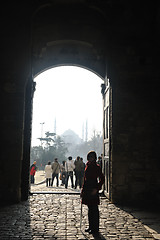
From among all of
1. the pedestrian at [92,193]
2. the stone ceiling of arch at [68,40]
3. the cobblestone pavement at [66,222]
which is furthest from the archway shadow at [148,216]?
the stone ceiling of arch at [68,40]

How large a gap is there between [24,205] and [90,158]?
2972mm

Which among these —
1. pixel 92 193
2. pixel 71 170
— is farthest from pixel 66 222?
pixel 71 170

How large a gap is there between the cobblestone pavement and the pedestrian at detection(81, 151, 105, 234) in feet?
0.61

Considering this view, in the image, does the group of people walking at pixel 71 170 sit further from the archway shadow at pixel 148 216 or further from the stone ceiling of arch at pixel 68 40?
the archway shadow at pixel 148 216

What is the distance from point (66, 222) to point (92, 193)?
0.97 metres

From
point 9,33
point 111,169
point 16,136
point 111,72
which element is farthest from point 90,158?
point 9,33

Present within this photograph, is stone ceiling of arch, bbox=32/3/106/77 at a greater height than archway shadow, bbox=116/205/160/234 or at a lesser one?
greater

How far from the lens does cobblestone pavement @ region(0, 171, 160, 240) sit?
163 inches

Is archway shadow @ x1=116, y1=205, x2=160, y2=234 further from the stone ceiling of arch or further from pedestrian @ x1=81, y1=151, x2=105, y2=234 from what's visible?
the stone ceiling of arch

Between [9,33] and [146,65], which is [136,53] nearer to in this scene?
[146,65]

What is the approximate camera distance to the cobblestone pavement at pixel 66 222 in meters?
4.13

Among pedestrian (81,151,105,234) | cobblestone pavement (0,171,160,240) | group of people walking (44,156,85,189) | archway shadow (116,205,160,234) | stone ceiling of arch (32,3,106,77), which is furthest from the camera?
group of people walking (44,156,85,189)

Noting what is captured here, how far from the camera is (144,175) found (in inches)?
275

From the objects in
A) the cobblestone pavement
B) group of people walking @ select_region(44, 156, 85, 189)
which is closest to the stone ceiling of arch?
group of people walking @ select_region(44, 156, 85, 189)
